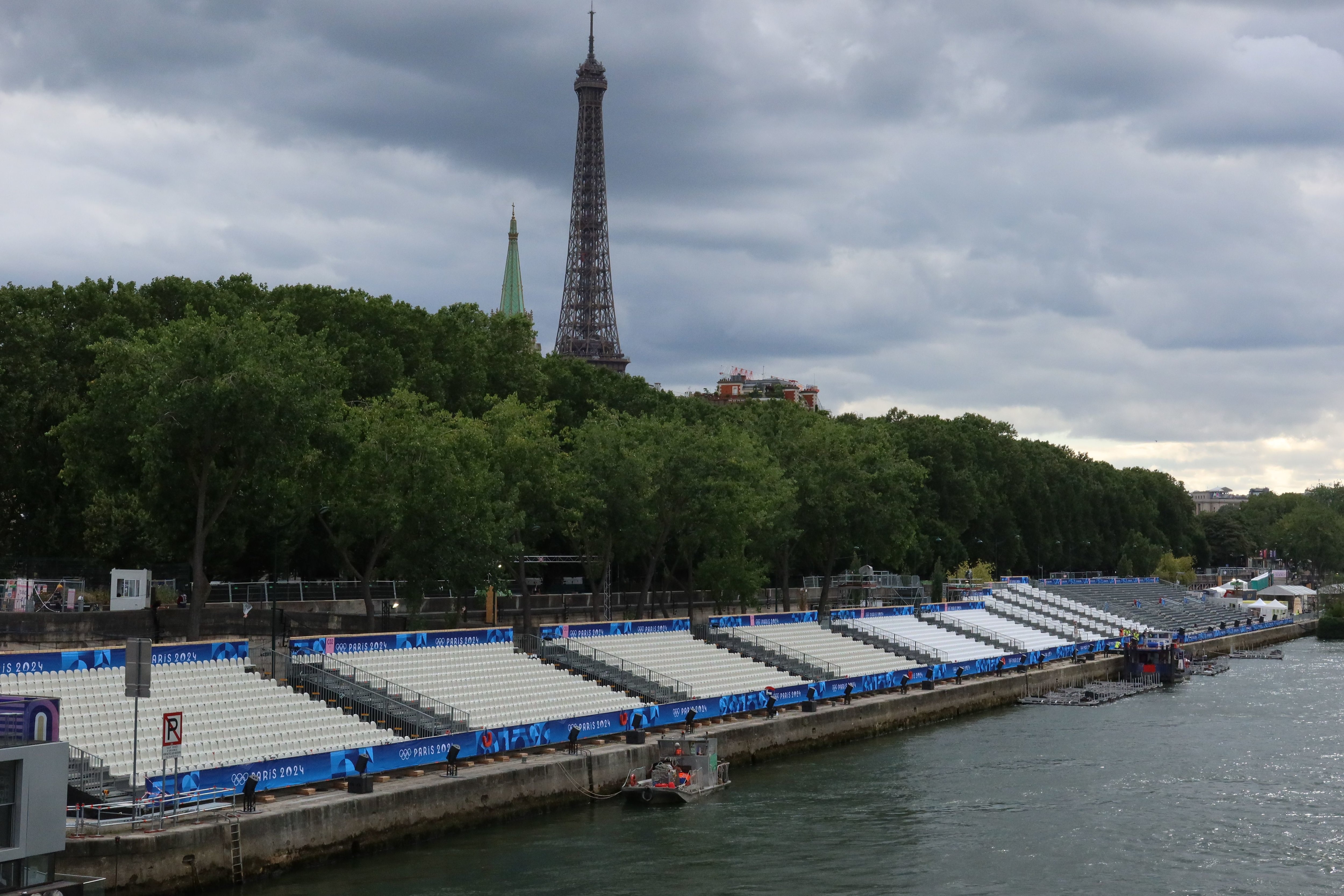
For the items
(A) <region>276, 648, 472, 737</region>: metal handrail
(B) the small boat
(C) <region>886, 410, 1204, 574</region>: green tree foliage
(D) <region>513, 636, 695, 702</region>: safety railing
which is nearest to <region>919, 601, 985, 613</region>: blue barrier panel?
(C) <region>886, 410, 1204, 574</region>: green tree foliage

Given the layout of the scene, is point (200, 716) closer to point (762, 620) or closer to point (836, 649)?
point (762, 620)

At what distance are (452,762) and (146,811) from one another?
935cm

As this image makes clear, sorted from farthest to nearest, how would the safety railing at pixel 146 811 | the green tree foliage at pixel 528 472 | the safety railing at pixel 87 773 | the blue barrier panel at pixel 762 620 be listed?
the blue barrier panel at pixel 762 620, the green tree foliage at pixel 528 472, the safety railing at pixel 87 773, the safety railing at pixel 146 811

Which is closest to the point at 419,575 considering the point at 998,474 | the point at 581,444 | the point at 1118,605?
the point at 581,444

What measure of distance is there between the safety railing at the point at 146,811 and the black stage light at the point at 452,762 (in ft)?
23.5

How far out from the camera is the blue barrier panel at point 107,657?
33594 mm

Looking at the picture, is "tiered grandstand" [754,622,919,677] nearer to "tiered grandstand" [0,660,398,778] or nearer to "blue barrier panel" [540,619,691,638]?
"blue barrier panel" [540,619,691,638]

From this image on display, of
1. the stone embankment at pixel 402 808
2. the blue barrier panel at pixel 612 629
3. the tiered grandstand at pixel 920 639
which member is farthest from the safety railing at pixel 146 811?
the tiered grandstand at pixel 920 639

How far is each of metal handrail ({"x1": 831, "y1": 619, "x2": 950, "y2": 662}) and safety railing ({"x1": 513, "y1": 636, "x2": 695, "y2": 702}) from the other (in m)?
24.3

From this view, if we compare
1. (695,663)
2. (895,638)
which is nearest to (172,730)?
(695,663)

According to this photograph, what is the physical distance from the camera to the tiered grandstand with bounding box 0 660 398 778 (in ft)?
105

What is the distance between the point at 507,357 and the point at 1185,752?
4840 centimetres

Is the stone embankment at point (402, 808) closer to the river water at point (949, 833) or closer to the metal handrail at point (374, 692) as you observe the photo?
the river water at point (949, 833)

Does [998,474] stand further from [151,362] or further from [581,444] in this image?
[151,362]
